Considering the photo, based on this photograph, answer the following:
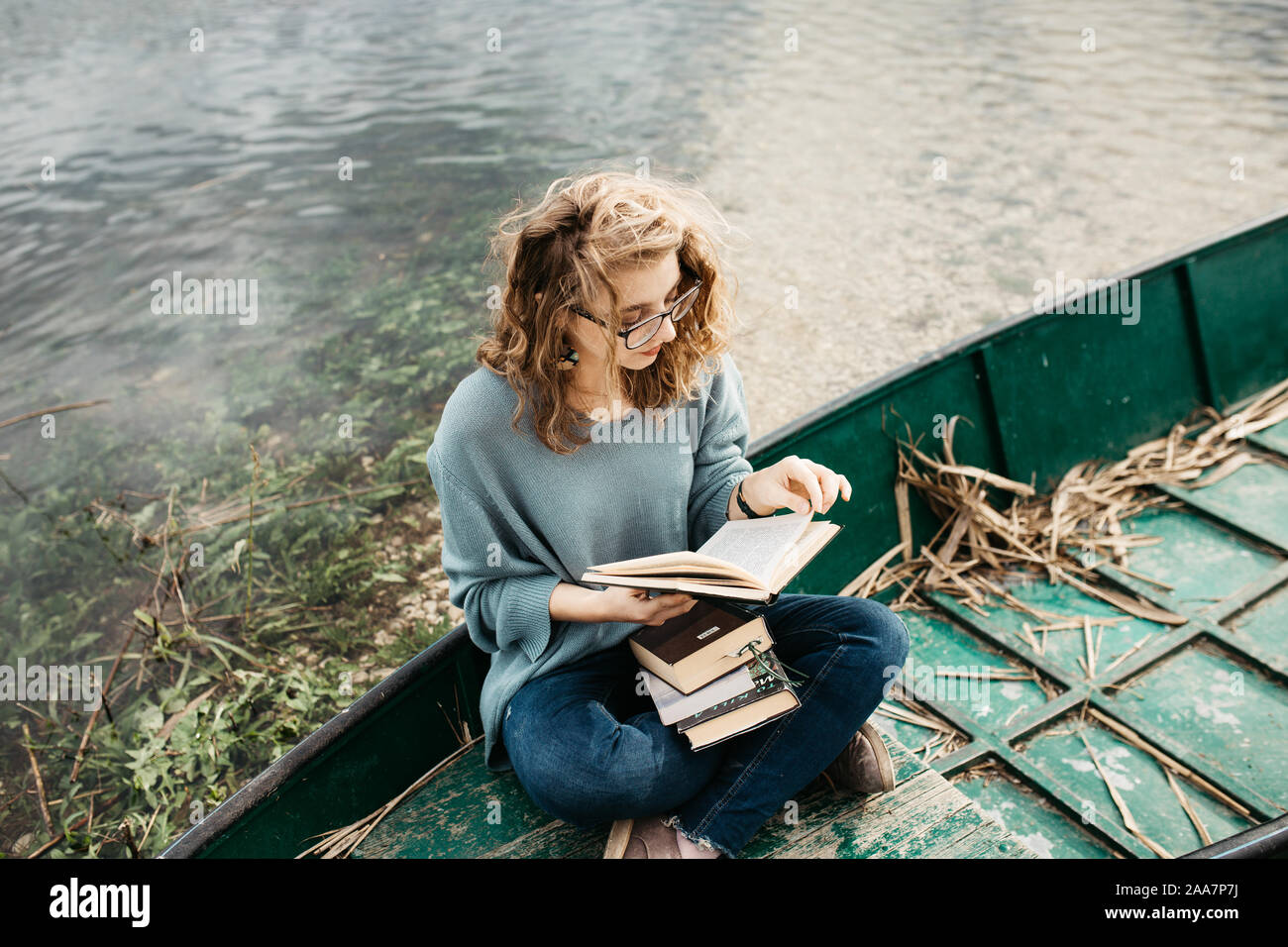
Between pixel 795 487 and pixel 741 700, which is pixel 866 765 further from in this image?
pixel 795 487

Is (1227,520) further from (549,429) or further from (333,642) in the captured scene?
(333,642)

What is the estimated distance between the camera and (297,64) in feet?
50.3

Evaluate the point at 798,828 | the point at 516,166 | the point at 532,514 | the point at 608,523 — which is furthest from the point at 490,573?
the point at 516,166

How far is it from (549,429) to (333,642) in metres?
3.12

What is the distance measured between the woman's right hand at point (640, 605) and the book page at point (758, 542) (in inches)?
4.8

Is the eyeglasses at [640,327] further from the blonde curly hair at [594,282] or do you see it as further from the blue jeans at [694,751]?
the blue jeans at [694,751]

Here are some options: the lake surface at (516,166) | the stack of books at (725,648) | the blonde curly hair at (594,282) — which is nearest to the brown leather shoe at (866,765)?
the stack of books at (725,648)

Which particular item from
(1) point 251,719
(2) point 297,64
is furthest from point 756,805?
(2) point 297,64

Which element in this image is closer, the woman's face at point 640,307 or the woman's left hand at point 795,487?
the woman's face at point 640,307

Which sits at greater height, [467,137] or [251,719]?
[467,137]

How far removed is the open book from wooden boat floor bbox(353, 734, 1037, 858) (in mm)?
733

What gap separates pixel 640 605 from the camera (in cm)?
200

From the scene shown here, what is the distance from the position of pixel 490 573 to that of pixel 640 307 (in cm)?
71

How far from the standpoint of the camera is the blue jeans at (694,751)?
2023 millimetres
